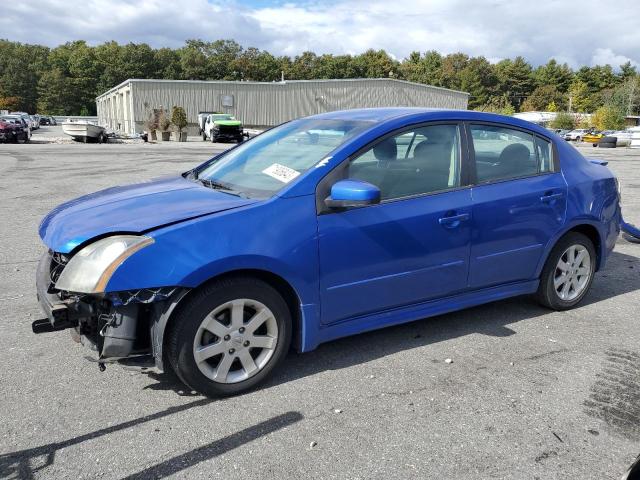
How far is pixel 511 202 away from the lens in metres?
3.90

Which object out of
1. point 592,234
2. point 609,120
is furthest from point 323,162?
point 609,120

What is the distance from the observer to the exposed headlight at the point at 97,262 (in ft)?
8.75

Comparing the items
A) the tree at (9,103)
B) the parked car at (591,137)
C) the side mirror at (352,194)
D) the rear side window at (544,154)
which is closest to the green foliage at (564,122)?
the parked car at (591,137)

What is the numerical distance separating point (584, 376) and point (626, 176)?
1532cm

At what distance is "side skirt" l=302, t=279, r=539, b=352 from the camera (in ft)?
10.7

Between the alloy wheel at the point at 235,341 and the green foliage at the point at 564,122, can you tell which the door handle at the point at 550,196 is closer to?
the alloy wheel at the point at 235,341

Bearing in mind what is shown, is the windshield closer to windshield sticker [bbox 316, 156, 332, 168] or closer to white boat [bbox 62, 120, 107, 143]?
windshield sticker [bbox 316, 156, 332, 168]

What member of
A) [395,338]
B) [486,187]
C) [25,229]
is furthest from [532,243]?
[25,229]

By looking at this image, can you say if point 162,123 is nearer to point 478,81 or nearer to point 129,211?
point 129,211

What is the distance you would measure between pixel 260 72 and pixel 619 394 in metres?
107

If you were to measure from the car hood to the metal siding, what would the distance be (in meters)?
45.8

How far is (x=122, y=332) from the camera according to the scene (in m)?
2.76

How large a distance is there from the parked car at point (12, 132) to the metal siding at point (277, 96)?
55.6ft

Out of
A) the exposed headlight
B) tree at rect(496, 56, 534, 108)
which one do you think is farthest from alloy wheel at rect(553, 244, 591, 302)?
tree at rect(496, 56, 534, 108)
